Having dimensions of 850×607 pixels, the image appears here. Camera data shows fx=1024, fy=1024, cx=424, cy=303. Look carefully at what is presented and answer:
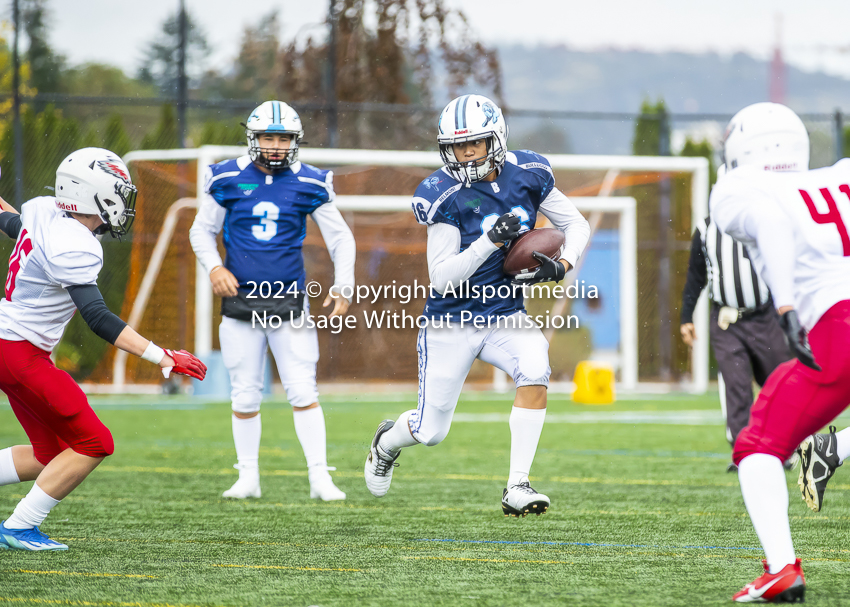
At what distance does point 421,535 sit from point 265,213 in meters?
1.96

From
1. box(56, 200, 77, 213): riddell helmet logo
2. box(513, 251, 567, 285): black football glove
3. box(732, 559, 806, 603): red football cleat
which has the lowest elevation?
box(732, 559, 806, 603): red football cleat

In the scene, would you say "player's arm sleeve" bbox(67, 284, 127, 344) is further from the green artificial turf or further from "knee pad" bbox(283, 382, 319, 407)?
"knee pad" bbox(283, 382, 319, 407)

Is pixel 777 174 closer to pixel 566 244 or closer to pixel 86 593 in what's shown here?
pixel 566 244

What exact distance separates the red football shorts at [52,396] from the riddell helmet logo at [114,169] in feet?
2.29

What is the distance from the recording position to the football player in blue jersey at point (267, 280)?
5.07 metres

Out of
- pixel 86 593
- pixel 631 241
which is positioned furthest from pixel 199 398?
pixel 86 593

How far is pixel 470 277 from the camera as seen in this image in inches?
166

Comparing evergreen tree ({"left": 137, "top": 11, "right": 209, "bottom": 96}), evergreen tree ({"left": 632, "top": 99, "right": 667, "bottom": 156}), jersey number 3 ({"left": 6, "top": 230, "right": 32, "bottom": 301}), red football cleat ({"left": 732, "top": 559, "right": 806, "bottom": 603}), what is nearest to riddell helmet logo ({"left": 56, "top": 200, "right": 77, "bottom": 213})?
jersey number 3 ({"left": 6, "top": 230, "right": 32, "bottom": 301})

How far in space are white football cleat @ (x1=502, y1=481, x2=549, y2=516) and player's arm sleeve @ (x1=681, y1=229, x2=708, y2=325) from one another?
2234mm

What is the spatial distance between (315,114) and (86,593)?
39.1 ft

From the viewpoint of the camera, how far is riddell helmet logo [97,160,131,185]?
150 inches

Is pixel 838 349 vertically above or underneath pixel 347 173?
underneath

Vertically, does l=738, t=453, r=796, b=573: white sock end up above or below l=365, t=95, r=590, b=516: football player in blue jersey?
below

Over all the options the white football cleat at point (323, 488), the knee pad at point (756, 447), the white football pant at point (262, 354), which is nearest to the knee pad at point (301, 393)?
the white football pant at point (262, 354)
